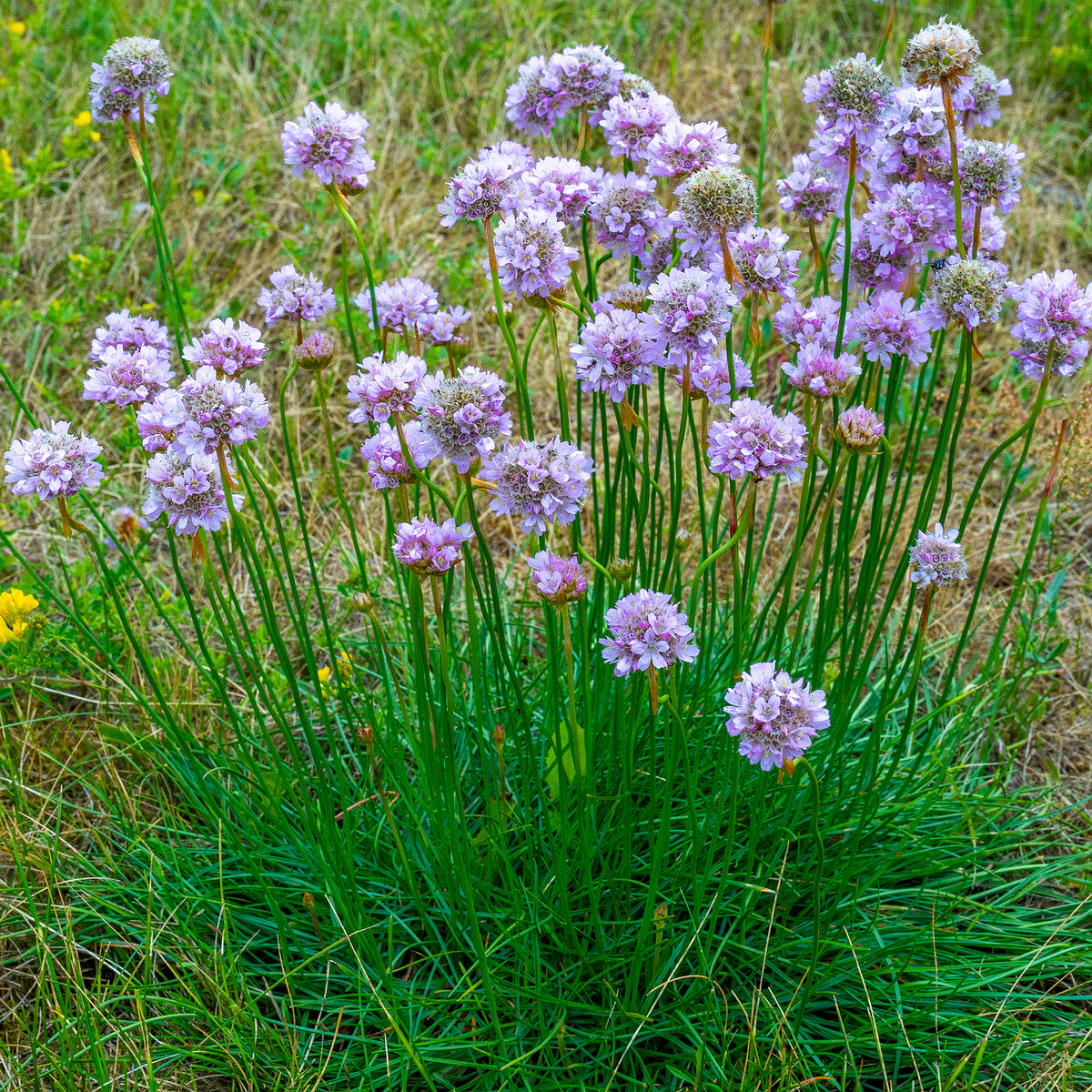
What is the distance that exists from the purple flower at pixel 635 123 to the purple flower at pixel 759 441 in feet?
2.34

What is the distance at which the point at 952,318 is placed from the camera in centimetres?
202

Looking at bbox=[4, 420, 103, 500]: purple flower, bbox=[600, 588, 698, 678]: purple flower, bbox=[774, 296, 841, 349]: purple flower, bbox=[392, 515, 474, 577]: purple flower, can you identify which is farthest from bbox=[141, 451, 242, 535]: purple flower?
bbox=[774, 296, 841, 349]: purple flower

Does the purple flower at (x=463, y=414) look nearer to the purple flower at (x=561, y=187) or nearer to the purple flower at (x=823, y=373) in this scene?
the purple flower at (x=561, y=187)

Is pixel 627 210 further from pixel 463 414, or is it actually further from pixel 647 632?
pixel 647 632

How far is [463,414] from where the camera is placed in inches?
69.3

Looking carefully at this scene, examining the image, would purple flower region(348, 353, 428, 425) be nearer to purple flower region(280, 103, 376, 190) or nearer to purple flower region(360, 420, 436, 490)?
purple flower region(360, 420, 436, 490)

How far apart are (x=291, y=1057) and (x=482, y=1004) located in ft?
1.29

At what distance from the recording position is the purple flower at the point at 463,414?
1.77m

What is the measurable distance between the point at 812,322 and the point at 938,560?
525mm

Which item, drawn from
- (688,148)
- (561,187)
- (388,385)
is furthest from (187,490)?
(688,148)

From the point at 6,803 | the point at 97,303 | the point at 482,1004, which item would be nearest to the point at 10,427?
the point at 97,303

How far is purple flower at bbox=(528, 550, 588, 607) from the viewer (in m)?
1.75

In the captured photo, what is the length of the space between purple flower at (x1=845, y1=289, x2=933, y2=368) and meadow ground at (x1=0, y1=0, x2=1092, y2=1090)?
0.46 m

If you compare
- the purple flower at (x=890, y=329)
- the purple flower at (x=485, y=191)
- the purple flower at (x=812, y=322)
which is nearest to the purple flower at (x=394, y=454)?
the purple flower at (x=485, y=191)
